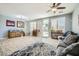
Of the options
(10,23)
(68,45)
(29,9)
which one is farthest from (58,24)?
(10,23)

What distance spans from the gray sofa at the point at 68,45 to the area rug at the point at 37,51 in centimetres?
15

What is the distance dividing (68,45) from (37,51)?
2.03 ft

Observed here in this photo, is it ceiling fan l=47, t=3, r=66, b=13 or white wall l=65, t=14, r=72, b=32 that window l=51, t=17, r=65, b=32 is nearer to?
white wall l=65, t=14, r=72, b=32

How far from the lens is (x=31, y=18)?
2199 mm

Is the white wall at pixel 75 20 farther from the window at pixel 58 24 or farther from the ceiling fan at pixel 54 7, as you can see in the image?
the ceiling fan at pixel 54 7

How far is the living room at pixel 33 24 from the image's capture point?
6.75ft

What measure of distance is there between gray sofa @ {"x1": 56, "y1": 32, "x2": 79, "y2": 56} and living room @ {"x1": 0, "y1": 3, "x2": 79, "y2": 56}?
2.8 inches

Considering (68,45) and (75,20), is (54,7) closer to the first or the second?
(75,20)

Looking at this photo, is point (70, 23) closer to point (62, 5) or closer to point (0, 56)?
point (62, 5)

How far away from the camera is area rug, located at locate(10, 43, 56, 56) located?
207 cm

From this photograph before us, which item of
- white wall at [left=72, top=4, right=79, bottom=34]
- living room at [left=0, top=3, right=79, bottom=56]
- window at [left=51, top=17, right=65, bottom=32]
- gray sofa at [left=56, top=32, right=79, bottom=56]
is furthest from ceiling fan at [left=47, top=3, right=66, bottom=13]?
gray sofa at [left=56, top=32, right=79, bottom=56]

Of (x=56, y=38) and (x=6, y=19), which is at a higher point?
(x=6, y=19)

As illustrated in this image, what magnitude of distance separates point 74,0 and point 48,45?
102 centimetres

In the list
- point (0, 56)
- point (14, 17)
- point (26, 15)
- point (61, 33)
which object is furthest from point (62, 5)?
point (0, 56)
